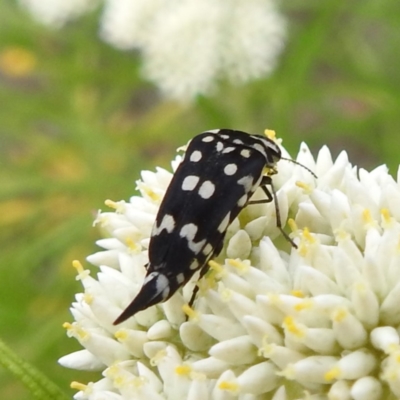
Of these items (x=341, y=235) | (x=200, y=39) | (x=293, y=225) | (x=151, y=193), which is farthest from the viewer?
(x=200, y=39)

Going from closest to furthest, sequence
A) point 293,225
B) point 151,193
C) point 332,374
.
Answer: point 332,374 → point 293,225 → point 151,193

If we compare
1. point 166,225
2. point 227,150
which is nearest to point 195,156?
point 227,150

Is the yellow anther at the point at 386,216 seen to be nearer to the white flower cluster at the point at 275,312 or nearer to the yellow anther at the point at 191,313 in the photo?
the white flower cluster at the point at 275,312

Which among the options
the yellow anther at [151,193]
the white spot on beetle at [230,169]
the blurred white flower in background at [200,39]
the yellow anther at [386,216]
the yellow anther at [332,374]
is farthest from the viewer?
the blurred white flower in background at [200,39]

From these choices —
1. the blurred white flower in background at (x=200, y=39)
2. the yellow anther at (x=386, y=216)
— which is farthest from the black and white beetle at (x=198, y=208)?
the blurred white flower in background at (x=200, y=39)

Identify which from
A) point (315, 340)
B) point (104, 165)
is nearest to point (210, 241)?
point (315, 340)

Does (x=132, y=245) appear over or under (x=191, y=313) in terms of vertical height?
over

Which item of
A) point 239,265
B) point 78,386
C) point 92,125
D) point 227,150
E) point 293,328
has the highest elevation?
point 92,125

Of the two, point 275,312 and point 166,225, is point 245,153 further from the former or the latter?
point 275,312

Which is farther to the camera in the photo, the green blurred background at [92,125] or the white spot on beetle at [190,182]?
the green blurred background at [92,125]
